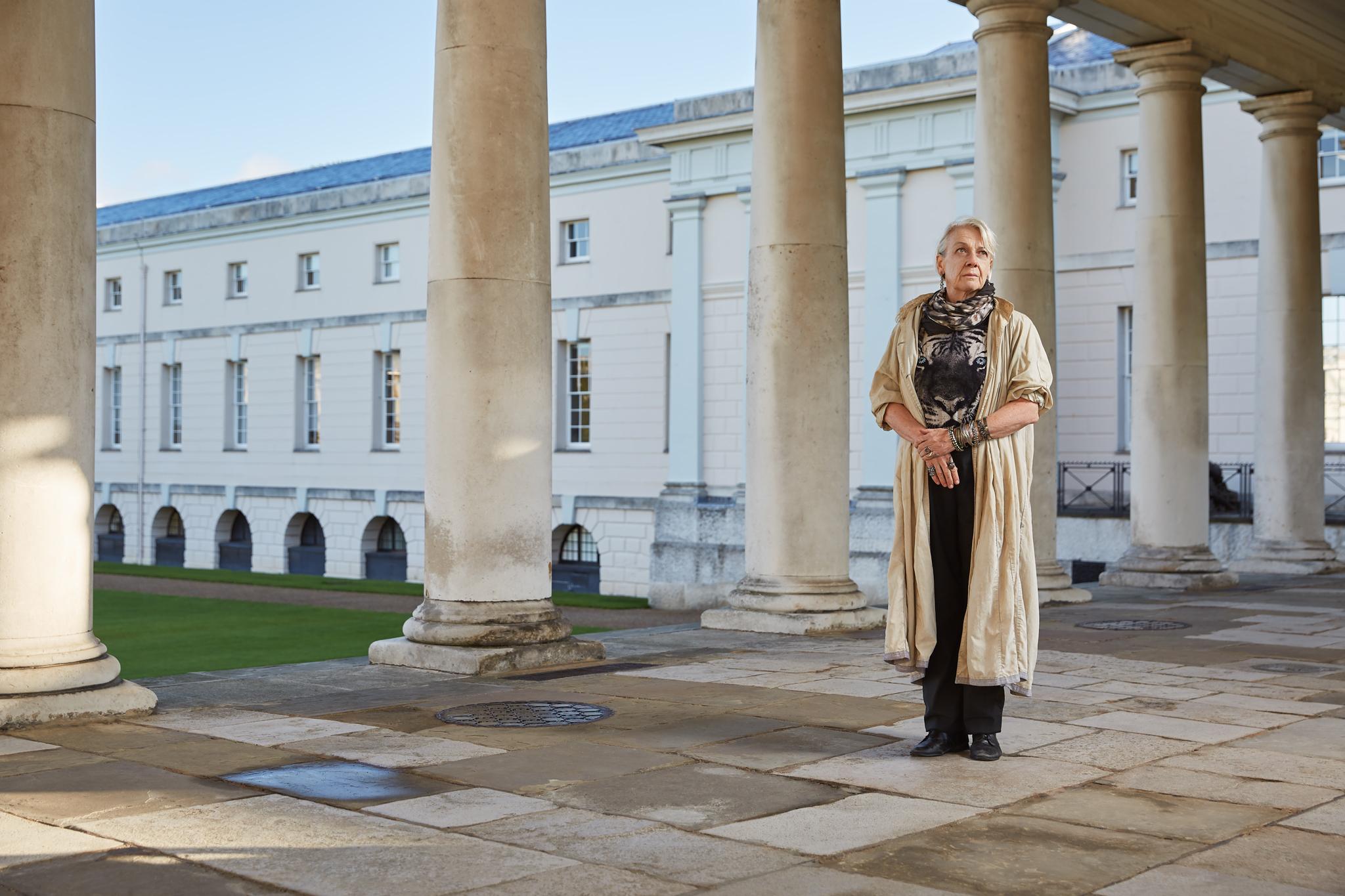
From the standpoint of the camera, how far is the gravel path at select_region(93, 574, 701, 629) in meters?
26.4

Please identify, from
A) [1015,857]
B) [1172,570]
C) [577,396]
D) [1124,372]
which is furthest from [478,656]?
[577,396]

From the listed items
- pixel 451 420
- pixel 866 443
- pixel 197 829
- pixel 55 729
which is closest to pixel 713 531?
pixel 866 443

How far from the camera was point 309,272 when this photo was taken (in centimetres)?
4941

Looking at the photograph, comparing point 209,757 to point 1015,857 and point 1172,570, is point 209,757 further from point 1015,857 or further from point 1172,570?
point 1172,570

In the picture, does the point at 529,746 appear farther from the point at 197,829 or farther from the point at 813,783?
the point at 197,829

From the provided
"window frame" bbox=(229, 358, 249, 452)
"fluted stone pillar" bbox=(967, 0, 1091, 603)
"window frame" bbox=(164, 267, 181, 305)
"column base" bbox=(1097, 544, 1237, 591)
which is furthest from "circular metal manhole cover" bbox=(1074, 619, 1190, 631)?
"window frame" bbox=(164, 267, 181, 305)

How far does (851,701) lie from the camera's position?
9219mm

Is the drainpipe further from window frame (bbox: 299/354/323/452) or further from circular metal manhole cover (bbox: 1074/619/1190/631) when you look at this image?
circular metal manhole cover (bbox: 1074/619/1190/631)

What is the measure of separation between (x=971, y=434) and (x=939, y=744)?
1523 millimetres

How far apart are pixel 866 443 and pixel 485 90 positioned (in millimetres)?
25679

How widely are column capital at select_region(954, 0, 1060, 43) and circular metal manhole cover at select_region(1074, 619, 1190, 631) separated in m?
6.50

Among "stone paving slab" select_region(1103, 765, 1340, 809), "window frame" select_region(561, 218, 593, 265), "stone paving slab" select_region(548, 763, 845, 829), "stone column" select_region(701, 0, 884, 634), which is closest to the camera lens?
"stone paving slab" select_region(548, 763, 845, 829)

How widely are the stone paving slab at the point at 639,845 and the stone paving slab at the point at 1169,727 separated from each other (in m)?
3.38

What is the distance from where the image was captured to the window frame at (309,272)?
160 ft
